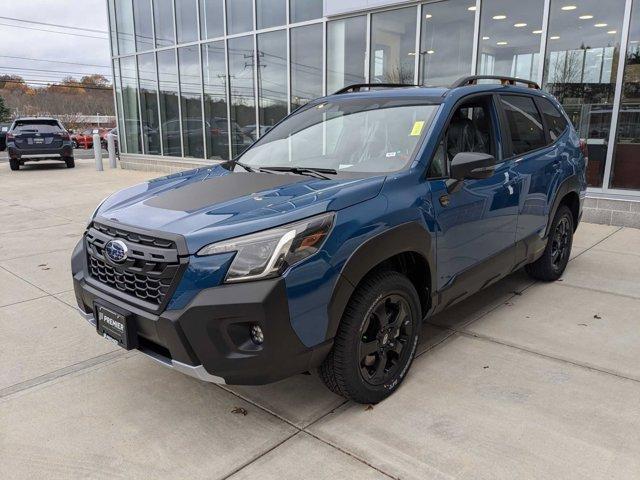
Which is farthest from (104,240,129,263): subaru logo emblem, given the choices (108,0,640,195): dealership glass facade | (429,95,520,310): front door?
(108,0,640,195): dealership glass facade

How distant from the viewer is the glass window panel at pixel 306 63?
11.1 meters

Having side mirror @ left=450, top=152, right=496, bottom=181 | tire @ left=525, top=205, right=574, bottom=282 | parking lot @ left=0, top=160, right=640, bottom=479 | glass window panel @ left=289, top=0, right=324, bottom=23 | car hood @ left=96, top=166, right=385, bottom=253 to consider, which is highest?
glass window panel @ left=289, top=0, right=324, bottom=23

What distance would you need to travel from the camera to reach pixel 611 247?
6340mm

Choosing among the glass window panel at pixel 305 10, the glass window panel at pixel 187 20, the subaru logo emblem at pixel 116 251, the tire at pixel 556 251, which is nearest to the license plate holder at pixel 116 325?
the subaru logo emblem at pixel 116 251

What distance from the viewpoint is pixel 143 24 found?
1568 centimetres

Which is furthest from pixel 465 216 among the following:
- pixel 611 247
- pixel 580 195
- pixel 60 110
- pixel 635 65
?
pixel 60 110

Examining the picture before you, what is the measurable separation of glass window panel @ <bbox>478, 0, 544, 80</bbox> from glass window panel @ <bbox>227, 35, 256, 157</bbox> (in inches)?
235

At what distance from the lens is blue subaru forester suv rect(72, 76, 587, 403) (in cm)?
232

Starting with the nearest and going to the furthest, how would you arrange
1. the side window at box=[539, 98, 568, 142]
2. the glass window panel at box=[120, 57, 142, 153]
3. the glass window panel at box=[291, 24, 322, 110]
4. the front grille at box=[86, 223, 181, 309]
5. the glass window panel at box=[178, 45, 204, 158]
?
the front grille at box=[86, 223, 181, 309]
the side window at box=[539, 98, 568, 142]
the glass window panel at box=[291, 24, 322, 110]
the glass window panel at box=[178, 45, 204, 158]
the glass window panel at box=[120, 57, 142, 153]

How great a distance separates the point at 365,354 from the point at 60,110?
3223 inches

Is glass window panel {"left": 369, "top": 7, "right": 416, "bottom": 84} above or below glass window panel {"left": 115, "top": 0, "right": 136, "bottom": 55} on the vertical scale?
below

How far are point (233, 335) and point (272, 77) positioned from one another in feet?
35.2

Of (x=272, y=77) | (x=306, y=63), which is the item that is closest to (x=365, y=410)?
(x=306, y=63)

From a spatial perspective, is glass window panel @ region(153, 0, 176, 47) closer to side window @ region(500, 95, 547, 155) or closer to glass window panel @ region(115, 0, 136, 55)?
glass window panel @ region(115, 0, 136, 55)
